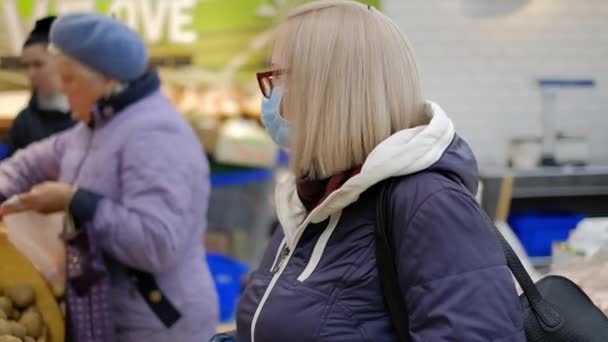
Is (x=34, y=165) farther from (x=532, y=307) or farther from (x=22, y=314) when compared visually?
(x=532, y=307)

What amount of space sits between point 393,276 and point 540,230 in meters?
3.16

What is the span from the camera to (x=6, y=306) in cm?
183

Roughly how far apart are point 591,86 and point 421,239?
12.6 feet

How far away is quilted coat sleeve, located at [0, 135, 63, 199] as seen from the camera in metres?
2.50

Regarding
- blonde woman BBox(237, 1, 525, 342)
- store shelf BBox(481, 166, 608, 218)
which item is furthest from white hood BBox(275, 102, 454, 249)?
store shelf BBox(481, 166, 608, 218)

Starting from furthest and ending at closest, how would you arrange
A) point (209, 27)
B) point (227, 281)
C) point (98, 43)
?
point (209, 27), point (227, 281), point (98, 43)

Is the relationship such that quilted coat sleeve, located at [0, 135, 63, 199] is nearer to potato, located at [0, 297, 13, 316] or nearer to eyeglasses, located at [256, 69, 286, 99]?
potato, located at [0, 297, 13, 316]

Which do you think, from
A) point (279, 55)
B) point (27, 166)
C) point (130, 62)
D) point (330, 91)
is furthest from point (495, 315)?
point (27, 166)

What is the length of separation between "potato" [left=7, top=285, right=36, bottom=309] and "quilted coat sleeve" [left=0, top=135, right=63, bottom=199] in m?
0.69

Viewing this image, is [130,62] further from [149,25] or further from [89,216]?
[149,25]

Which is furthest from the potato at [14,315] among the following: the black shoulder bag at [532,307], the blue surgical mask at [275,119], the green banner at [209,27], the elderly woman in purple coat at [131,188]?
the green banner at [209,27]

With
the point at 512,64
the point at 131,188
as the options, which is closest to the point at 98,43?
the point at 131,188

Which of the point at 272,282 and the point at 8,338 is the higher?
the point at 272,282

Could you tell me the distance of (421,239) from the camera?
1.25 m
